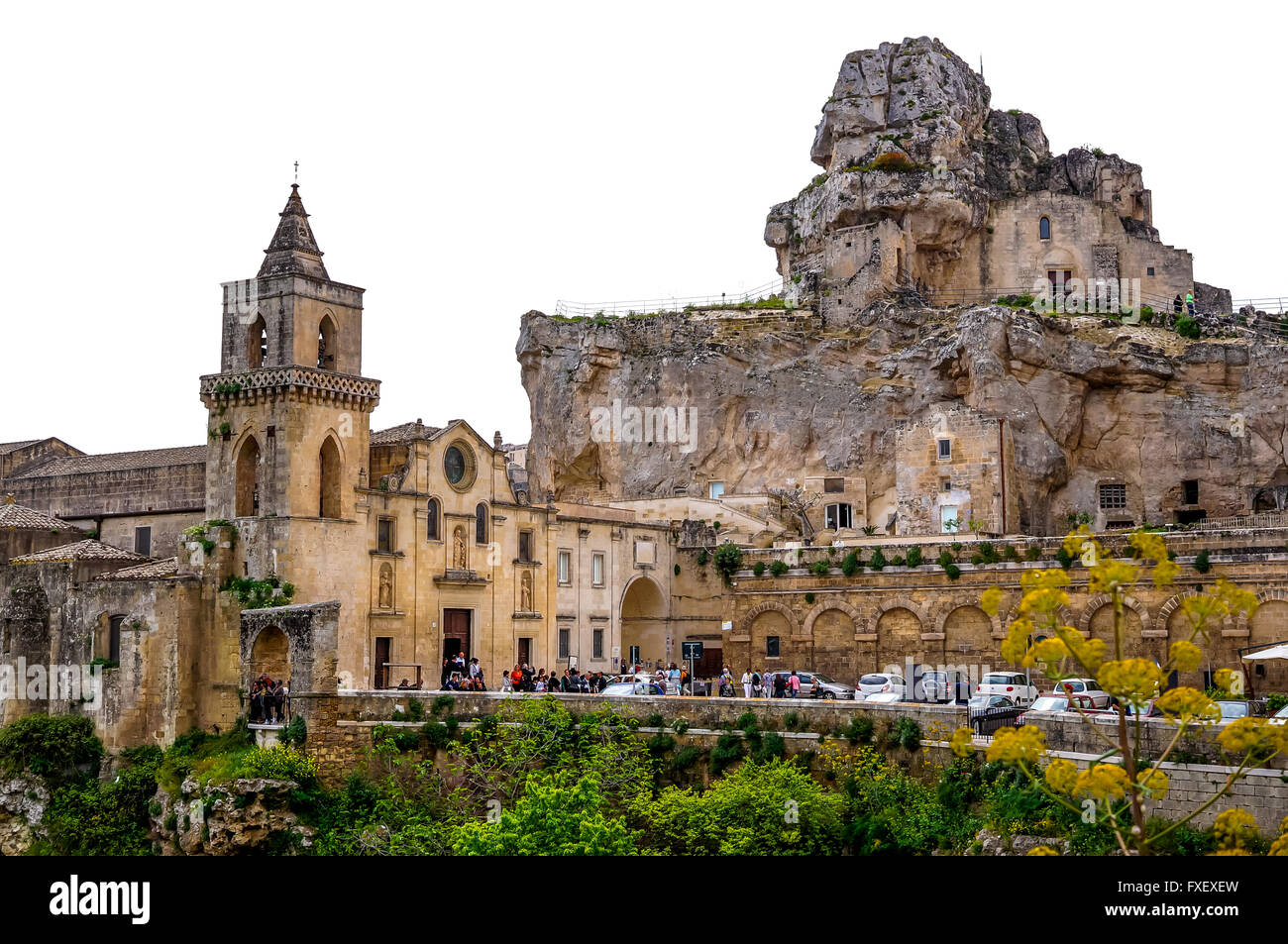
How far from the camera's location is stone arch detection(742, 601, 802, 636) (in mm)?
49812

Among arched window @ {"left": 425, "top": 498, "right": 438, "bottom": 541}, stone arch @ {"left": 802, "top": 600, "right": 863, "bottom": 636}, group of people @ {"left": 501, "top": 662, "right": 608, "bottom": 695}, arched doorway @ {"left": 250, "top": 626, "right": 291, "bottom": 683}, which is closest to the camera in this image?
arched doorway @ {"left": 250, "top": 626, "right": 291, "bottom": 683}

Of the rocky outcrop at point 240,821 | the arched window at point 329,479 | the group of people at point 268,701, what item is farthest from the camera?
the arched window at point 329,479

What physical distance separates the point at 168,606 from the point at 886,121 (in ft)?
140

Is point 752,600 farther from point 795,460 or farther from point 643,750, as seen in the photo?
point 643,750

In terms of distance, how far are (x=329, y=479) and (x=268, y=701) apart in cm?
685

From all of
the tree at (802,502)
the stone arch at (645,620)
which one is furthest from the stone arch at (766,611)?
the tree at (802,502)

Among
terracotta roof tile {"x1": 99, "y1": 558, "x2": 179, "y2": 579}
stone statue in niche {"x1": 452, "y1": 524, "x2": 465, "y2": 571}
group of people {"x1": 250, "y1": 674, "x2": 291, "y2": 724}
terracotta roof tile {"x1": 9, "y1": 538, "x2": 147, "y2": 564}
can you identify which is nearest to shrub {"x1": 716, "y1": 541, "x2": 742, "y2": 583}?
stone statue in niche {"x1": 452, "y1": 524, "x2": 465, "y2": 571}

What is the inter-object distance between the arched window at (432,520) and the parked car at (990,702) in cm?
1686

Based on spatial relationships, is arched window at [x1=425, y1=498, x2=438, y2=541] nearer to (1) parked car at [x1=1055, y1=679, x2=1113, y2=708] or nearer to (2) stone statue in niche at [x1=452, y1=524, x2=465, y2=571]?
(2) stone statue in niche at [x1=452, y1=524, x2=465, y2=571]

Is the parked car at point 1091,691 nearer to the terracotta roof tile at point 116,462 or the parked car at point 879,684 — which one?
the parked car at point 879,684

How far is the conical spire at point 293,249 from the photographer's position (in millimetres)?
42469

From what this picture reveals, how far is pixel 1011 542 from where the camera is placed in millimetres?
45875

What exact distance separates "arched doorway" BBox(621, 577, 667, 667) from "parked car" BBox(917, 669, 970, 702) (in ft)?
37.1
